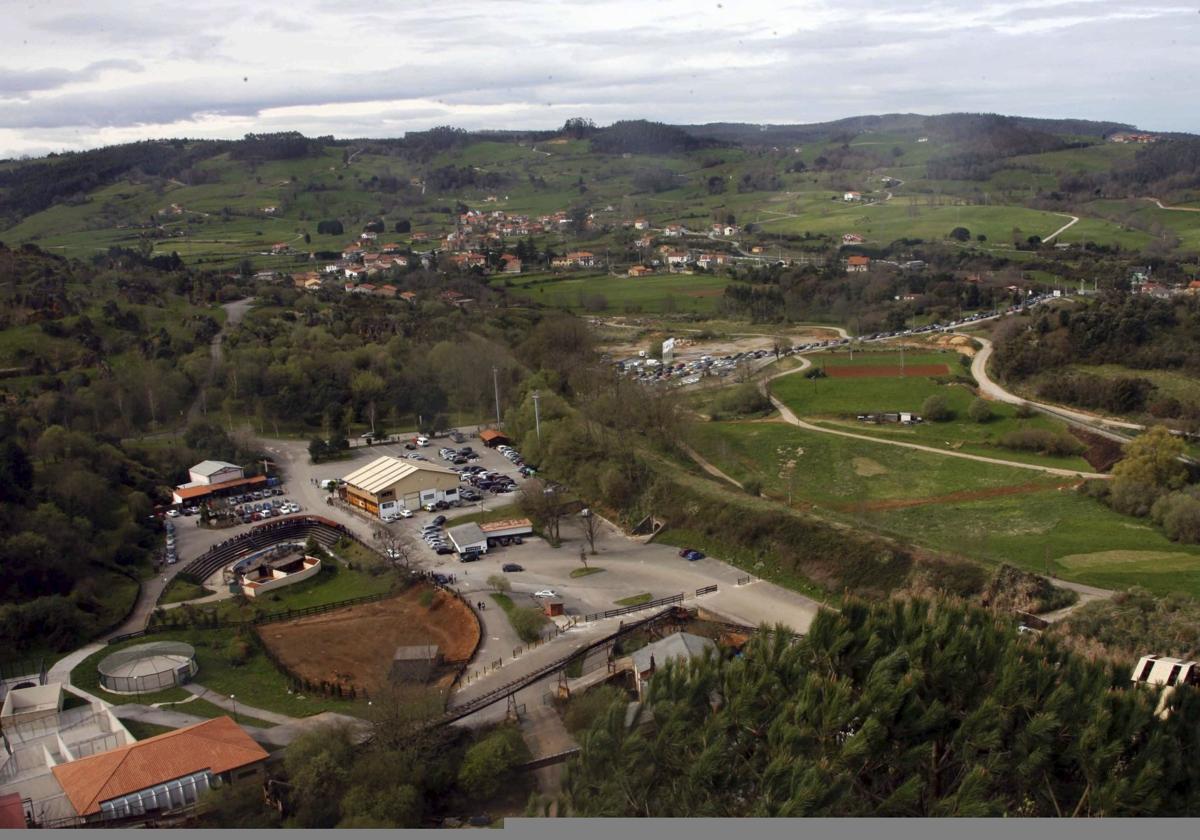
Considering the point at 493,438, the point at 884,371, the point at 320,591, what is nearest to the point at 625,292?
the point at 884,371

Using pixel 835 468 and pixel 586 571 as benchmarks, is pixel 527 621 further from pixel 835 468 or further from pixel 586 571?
pixel 835 468

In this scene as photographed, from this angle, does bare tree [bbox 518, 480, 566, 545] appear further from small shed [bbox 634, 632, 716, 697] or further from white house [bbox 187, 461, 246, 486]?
white house [bbox 187, 461, 246, 486]

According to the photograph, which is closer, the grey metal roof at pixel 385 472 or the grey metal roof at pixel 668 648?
the grey metal roof at pixel 668 648

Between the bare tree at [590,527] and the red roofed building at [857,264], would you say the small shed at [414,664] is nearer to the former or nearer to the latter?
the bare tree at [590,527]

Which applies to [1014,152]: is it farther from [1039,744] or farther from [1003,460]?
[1039,744]

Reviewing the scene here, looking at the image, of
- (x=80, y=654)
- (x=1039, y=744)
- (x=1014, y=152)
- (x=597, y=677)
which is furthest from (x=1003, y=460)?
(x=1014, y=152)

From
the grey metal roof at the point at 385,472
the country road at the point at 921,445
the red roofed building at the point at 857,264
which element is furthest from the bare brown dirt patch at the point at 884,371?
the red roofed building at the point at 857,264
